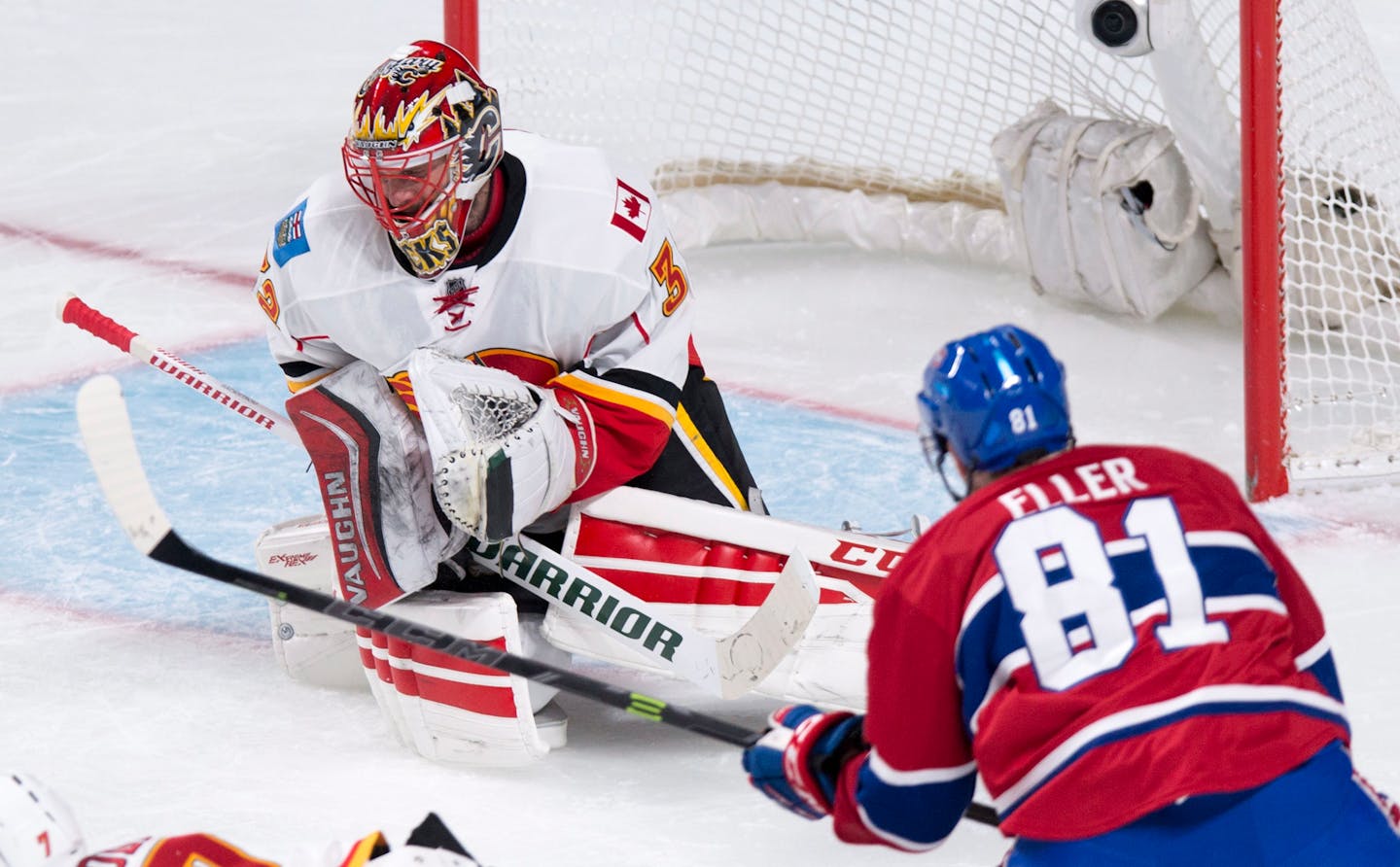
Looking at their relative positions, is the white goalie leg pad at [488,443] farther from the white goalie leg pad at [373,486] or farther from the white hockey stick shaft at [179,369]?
the white hockey stick shaft at [179,369]

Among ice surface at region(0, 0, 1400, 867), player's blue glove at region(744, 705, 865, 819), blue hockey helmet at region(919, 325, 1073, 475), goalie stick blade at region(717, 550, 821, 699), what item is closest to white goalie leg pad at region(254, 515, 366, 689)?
ice surface at region(0, 0, 1400, 867)

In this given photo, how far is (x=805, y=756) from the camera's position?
1.73 m

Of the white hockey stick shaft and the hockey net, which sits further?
the hockey net

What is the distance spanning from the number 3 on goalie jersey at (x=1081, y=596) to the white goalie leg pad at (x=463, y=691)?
1144 mm

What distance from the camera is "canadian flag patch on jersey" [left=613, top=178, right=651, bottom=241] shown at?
2.62m

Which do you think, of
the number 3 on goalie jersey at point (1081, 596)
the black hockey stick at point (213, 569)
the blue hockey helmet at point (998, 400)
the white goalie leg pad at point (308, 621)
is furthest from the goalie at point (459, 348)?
the number 3 on goalie jersey at point (1081, 596)

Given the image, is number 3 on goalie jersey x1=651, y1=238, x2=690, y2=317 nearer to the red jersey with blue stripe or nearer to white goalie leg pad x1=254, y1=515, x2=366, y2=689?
white goalie leg pad x1=254, y1=515, x2=366, y2=689

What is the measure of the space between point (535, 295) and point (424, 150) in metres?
0.25

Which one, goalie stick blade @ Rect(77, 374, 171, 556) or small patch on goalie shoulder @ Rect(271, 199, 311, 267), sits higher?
small patch on goalie shoulder @ Rect(271, 199, 311, 267)

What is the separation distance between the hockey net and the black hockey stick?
175 centimetres

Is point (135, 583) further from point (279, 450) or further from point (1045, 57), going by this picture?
point (1045, 57)

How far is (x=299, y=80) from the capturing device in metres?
5.72

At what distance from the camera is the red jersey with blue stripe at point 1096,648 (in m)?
1.51

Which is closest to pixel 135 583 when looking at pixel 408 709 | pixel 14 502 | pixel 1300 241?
pixel 14 502
